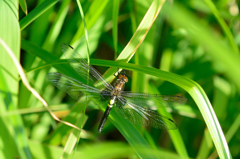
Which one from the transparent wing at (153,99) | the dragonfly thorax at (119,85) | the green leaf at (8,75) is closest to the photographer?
the green leaf at (8,75)

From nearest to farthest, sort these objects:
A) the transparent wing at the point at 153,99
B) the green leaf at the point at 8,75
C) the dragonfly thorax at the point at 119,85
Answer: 1. the green leaf at the point at 8,75
2. the transparent wing at the point at 153,99
3. the dragonfly thorax at the point at 119,85

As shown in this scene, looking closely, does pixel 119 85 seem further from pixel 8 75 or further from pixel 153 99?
pixel 8 75

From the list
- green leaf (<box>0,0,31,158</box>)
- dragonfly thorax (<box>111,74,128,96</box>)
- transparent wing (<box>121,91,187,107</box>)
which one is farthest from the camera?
dragonfly thorax (<box>111,74,128,96</box>)

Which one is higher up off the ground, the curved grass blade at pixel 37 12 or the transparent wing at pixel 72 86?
the curved grass blade at pixel 37 12

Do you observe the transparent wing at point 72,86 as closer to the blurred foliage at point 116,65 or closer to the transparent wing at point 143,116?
the blurred foliage at point 116,65

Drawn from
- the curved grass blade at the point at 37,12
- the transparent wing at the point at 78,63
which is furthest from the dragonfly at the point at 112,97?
the curved grass blade at the point at 37,12

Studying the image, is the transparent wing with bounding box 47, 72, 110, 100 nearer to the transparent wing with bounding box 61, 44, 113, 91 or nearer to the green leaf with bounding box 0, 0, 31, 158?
the transparent wing with bounding box 61, 44, 113, 91

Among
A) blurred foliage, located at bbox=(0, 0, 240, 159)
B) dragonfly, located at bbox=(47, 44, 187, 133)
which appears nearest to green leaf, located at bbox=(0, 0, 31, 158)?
blurred foliage, located at bbox=(0, 0, 240, 159)

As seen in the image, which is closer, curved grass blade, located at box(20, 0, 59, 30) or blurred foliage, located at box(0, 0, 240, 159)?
curved grass blade, located at box(20, 0, 59, 30)
